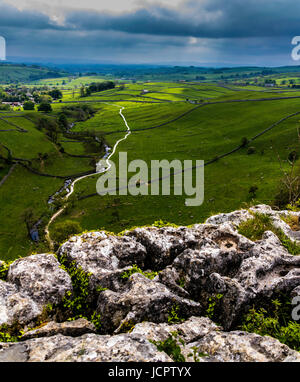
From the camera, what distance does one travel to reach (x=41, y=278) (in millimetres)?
12250

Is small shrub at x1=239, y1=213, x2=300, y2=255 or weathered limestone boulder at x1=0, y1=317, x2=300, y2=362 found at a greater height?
small shrub at x1=239, y1=213, x2=300, y2=255

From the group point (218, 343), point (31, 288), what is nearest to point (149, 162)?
point (31, 288)

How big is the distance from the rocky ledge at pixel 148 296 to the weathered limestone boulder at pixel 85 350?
35 millimetres

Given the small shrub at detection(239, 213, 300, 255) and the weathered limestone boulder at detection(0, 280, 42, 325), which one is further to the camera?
the small shrub at detection(239, 213, 300, 255)

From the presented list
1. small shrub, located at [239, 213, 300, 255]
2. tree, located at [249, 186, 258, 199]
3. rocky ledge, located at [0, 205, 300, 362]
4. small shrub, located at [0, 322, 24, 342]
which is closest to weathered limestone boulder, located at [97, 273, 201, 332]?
rocky ledge, located at [0, 205, 300, 362]

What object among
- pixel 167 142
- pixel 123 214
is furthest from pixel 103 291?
pixel 167 142

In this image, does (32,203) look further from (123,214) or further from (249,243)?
(249,243)

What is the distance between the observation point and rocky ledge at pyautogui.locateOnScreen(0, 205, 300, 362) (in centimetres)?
867

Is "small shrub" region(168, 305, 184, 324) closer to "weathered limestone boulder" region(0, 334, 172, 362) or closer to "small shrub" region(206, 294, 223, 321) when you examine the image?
"small shrub" region(206, 294, 223, 321)

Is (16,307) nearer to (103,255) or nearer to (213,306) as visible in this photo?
(103,255)

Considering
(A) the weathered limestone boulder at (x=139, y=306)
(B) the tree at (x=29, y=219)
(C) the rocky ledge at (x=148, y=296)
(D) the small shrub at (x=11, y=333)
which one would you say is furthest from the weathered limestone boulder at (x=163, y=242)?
(B) the tree at (x=29, y=219)

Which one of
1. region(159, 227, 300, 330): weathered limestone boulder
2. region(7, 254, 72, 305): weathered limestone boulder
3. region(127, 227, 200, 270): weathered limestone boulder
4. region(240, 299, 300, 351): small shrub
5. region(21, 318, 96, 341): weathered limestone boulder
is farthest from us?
region(127, 227, 200, 270): weathered limestone boulder

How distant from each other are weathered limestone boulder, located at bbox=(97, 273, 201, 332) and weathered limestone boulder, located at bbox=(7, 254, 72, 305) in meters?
2.26

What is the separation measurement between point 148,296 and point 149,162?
119395 mm
